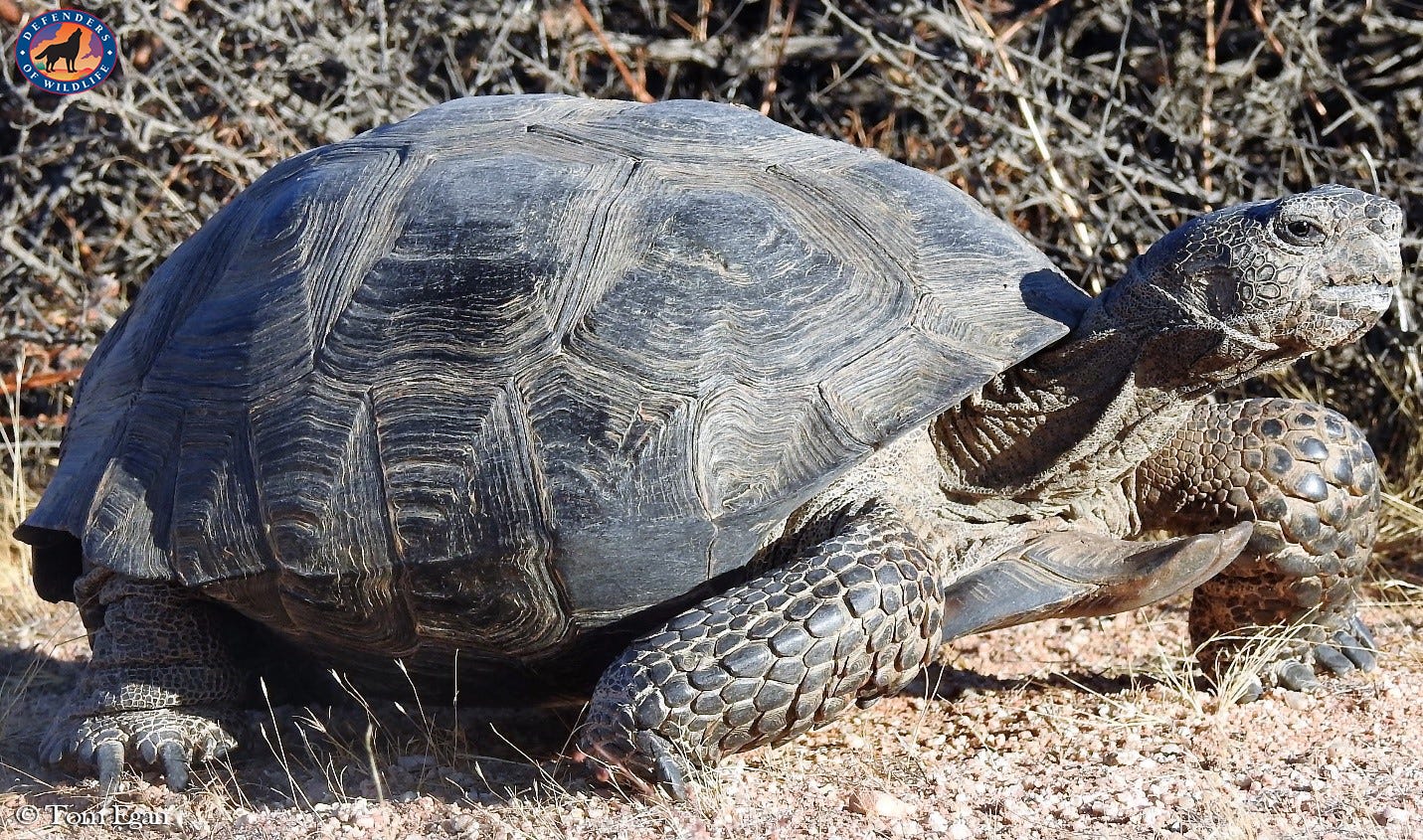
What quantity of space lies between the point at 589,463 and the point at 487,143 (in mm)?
1073

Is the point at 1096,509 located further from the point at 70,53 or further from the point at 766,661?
the point at 70,53

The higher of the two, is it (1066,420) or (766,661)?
(1066,420)

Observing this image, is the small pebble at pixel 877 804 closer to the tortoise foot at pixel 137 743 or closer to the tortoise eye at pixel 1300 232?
the tortoise eye at pixel 1300 232

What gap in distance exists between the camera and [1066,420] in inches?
137

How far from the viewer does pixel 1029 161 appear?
5.84 m

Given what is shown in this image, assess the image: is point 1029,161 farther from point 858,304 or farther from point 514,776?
point 514,776

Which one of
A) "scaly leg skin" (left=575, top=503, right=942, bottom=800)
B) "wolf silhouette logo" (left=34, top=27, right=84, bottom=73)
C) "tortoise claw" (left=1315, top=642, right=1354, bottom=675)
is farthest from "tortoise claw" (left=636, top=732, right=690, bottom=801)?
"wolf silhouette logo" (left=34, top=27, right=84, bottom=73)

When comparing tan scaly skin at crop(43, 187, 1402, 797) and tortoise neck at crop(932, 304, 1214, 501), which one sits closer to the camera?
tan scaly skin at crop(43, 187, 1402, 797)

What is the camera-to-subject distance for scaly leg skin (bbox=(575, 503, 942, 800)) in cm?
295

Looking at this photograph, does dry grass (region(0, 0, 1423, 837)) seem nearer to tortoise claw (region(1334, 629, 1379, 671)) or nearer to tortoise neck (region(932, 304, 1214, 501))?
tortoise claw (region(1334, 629, 1379, 671))

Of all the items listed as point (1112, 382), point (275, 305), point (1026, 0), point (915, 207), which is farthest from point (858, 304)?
point (1026, 0)

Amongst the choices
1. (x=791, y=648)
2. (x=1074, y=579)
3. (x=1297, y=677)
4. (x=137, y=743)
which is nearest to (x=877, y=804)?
(x=791, y=648)

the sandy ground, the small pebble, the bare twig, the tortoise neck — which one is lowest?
the sandy ground

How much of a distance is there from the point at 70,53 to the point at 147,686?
352cm
